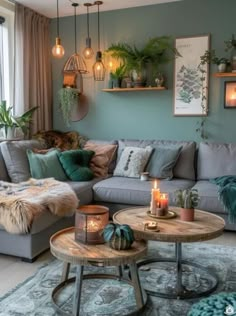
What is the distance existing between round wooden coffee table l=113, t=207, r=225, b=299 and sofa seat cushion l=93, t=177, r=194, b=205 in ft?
2.90

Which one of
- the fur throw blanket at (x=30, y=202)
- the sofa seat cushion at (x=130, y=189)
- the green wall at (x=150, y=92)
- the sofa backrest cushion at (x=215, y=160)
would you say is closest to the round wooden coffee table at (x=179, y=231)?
the fur throw blanket at (x=30, y=202)

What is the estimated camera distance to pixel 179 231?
2102 millimetres

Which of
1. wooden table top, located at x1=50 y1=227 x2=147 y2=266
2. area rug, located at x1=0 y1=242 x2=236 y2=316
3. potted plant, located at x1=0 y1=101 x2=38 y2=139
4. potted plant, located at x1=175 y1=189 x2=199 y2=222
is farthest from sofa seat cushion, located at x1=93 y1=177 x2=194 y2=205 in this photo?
wooden table top, located at x1=50 y1=227 x2=147 y2=266

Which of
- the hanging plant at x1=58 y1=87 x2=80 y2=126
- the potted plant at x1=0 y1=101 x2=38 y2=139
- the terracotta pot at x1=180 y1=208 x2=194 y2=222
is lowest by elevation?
the terracotta pot at x1=180 y1=208 x2=194 y2=222

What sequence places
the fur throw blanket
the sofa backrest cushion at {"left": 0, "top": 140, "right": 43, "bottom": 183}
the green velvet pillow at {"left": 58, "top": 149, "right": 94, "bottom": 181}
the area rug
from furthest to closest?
1. the green velvet pillow at {"left": 58, "top": 149, "right": 94, "bottom": 181}
2. the sofa backrest cushion at {"left": 0, "top": 140, "right": 43, "bottom": 183}
3. the fur throw blanket
4. the area rug

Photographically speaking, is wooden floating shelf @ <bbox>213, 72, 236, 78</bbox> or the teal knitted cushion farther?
wooden floating shelf @ <bbox>213, 72, 236, 78</bbox>

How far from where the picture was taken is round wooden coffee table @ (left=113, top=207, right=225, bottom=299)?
2047mm

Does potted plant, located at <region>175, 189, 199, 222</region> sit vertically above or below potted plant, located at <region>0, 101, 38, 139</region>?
below

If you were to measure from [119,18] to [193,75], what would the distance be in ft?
4.05

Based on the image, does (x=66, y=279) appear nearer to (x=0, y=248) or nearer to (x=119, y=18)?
(x=0, y=248)

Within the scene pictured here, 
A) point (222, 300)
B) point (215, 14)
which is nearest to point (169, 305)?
point (222, 300)

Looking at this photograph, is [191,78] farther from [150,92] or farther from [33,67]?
[33,67]

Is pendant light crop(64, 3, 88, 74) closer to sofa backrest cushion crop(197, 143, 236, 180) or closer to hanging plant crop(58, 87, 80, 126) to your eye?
hanging plant crop(58, 87, 80, 126)

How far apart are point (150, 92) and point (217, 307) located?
3.26 m
